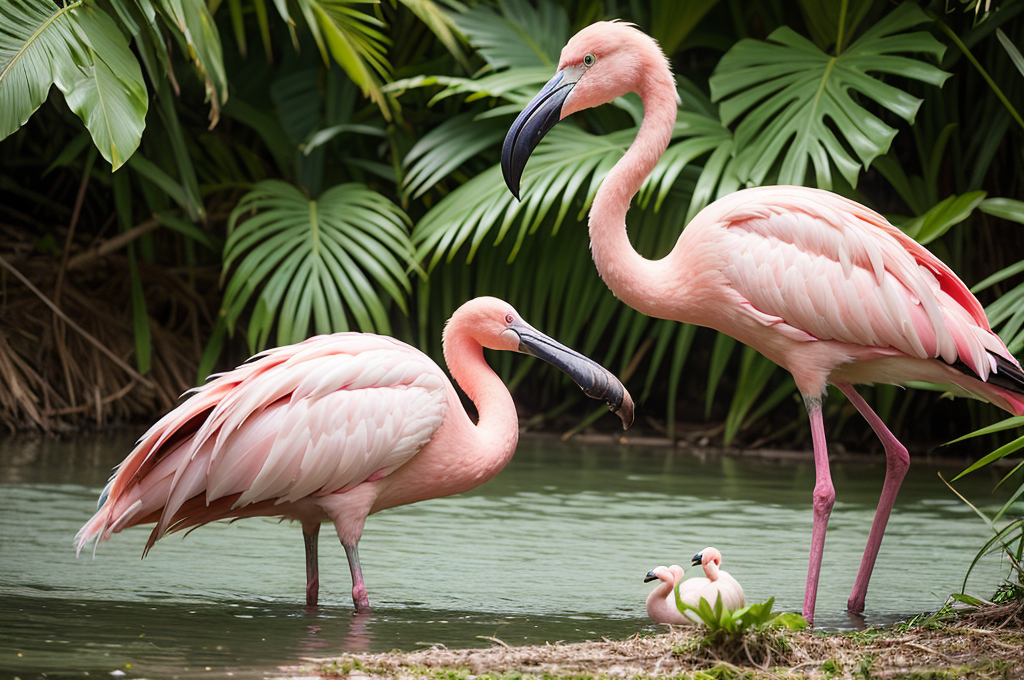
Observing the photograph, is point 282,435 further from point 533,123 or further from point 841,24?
point 841,24

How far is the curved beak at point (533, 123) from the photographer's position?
15.1 ft

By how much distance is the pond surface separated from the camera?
11.6ft

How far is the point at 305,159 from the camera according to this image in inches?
362

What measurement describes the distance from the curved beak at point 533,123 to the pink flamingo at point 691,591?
1.60 metres

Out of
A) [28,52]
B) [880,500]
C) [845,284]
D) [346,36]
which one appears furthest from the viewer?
[346,36]

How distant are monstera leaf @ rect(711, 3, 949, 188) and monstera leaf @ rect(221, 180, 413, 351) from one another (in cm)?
244

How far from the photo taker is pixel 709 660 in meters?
3.09

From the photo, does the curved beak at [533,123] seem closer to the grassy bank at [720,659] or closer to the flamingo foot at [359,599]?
the flamingo foot at [359,599]

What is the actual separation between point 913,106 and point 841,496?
233 centimetres

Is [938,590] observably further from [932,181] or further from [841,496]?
[932,181]

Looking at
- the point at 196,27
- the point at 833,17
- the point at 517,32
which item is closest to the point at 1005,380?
the point at 833,17

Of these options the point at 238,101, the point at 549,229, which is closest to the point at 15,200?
the point at 238,101

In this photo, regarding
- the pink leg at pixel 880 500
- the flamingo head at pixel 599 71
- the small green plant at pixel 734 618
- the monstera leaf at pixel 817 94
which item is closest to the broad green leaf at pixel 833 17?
the monstera leaf at pixel 817 94

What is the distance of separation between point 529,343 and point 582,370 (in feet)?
0.86
